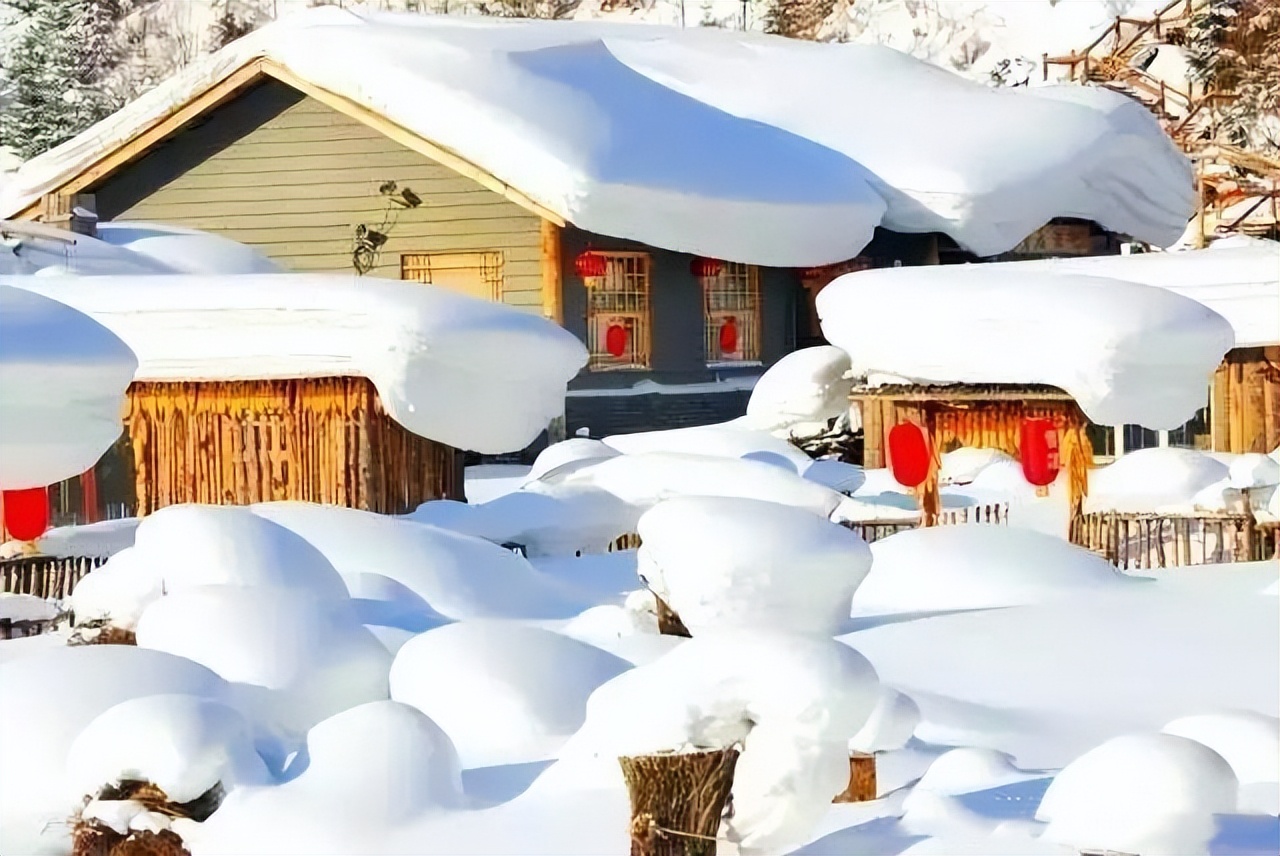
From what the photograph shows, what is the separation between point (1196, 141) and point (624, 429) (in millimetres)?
17877

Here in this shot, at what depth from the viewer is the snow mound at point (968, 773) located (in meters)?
6.41

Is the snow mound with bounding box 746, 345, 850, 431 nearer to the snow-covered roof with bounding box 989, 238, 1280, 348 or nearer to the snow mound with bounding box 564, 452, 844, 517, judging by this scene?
the snow mound with bounding box 564, 452, 844, 517

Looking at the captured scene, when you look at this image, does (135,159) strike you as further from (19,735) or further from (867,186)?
(19,735)

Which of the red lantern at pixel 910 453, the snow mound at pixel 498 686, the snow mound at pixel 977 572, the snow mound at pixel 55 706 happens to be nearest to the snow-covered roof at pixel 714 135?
the red lantern at pixel 910 453

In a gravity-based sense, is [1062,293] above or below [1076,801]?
above

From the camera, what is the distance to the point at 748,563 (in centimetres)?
835

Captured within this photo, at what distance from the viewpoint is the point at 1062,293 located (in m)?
11.5

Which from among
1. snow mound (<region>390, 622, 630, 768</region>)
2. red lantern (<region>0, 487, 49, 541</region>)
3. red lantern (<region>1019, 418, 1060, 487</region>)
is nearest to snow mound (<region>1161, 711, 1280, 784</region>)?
snow mound (<region>390, 622, 630, 768</region>)

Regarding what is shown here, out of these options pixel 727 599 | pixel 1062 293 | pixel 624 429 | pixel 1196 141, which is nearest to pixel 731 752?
pixel 727 599

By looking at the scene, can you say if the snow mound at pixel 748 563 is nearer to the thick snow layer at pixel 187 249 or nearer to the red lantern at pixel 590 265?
the thick snow layer at pixel 187 249

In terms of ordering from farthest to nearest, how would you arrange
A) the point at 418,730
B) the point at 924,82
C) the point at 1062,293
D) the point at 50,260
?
1. the point at 924,82
2. the point at 50,260
3. the point at 1062,293
4. the point at 418,730

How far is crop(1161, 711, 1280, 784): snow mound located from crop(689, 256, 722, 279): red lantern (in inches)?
562

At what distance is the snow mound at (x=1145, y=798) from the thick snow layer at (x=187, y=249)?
44.6 ft

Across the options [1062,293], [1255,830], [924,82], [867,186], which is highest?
[924,82]
